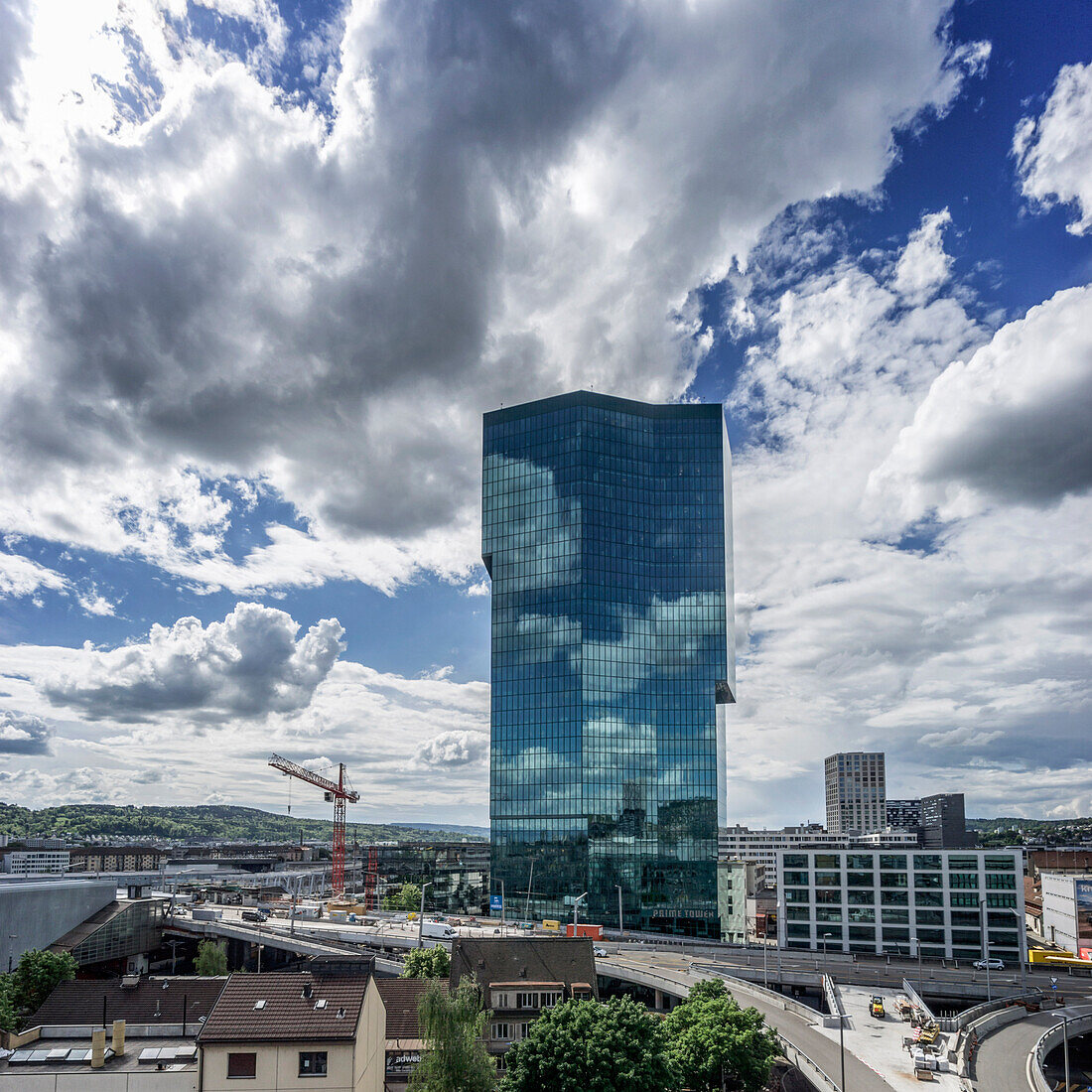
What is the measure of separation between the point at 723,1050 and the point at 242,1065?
119 ft

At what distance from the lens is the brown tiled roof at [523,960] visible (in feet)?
304

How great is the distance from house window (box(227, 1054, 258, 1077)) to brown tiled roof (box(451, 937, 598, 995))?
41.5 m

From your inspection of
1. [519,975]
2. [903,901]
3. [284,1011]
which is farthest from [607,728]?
[284,1011]

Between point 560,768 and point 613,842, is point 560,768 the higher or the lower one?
the higher one

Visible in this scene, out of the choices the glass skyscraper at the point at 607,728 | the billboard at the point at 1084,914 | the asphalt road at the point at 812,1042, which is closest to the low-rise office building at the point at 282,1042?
the asphalt road at the point at 812,1042

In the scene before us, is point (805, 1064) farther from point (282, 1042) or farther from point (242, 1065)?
point (242, 1065)

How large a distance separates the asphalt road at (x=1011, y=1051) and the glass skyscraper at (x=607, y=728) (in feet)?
293

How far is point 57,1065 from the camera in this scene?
198 feet

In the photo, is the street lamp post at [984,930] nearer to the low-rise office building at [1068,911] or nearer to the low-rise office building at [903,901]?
the low-rise office building at [903,901]

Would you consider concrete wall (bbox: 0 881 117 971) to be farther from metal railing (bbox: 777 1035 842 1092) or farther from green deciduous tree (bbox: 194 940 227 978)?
metal railing (bbox: 777 1035 842 1092)

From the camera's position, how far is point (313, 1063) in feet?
171

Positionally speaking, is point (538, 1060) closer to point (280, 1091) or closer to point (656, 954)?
point (280, 1091)

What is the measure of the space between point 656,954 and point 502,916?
58.5m

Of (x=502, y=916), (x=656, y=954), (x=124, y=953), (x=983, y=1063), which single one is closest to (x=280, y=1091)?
(x=983, y=1063)
